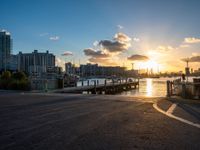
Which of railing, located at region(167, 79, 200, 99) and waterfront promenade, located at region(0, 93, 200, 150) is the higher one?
railing, located at region(167, 79, 200, 99)

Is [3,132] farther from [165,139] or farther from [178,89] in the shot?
[178,89]

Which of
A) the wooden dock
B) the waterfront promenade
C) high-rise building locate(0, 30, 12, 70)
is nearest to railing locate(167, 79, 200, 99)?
the waterfront promenade

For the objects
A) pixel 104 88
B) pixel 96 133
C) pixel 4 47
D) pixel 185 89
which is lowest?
pixel 96 133

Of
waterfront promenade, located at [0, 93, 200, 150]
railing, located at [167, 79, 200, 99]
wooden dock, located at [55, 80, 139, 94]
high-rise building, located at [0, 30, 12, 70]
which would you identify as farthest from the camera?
high-rise building, located at [0, 30, 12, 70]

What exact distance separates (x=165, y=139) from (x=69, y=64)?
161 m

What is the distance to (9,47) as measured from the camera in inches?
5517

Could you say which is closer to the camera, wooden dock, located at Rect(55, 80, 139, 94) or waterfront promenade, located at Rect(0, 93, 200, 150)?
waterfront promenade, located at Rect(0, 93, 200, 150)

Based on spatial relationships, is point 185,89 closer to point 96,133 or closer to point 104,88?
point 96,133

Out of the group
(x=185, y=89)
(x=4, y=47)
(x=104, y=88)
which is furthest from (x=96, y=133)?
(x=4, y=47)

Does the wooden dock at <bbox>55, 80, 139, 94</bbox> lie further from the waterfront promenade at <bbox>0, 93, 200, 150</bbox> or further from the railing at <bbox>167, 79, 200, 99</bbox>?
the waterfront promenade at <bbox>0, 93, 200, 150</bbox>

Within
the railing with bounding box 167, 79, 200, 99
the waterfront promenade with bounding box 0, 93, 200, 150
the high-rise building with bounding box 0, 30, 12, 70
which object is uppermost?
the high-rise building with bounding box 0, 30, 12, 70

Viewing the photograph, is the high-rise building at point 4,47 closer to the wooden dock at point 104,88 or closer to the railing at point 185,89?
the wooden dock at point 104,88

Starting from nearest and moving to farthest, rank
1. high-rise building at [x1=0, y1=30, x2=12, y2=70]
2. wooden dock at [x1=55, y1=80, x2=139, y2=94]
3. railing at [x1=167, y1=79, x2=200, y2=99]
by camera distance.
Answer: railing at [x1=167, y1=79, x2=200, y2=99] < wooden dock at [x1=55, y1=80, x2=139, y2=94] < high-rise building at [x1=0, y1=30, x2=12, y2=70]

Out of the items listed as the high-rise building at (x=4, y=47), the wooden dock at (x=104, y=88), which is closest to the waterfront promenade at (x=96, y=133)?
the wooden dock at (x=104, y=88)
